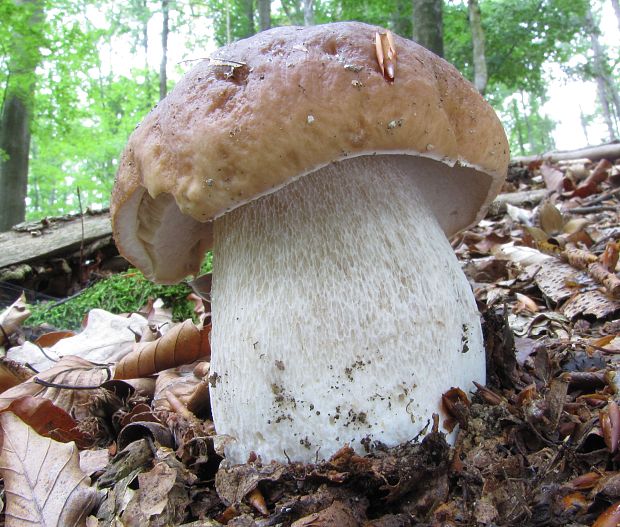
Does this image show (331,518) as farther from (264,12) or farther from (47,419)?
(264,12)

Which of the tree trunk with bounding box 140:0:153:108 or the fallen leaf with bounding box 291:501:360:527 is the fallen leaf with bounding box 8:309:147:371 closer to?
the fallen leaf with bounding box 291:501:360:527

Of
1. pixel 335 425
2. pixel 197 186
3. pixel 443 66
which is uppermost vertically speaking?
pixel 443 66

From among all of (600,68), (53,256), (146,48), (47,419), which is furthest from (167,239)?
(146,48)

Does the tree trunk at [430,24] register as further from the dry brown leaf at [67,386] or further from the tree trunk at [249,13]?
the tree trunk at [249,13]

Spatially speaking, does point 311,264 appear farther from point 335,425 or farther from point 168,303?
point 168,303

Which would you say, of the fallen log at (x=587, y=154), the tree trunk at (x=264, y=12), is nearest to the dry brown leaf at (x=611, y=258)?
the fallen log at (x=587, y=154)

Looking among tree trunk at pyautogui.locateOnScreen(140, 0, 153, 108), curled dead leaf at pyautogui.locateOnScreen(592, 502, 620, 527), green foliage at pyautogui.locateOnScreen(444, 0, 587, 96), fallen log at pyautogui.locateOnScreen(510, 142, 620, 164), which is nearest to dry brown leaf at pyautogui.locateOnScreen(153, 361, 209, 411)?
curled dead leaf at pyautogui.locateOnScreen(592, 502, 620, 527)

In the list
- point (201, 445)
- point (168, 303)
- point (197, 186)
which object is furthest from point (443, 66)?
point (168, 303)
